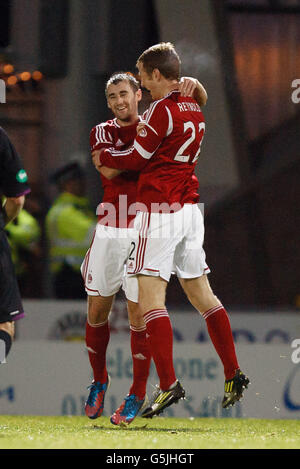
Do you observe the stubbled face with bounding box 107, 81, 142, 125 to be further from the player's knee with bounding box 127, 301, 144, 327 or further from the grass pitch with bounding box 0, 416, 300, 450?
the grass pitch with bounding box 0, 416, 300, 450

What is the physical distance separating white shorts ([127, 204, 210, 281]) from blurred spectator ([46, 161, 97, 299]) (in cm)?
397

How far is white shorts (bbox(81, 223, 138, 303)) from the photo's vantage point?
209 inches

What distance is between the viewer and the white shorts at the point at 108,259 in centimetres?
530

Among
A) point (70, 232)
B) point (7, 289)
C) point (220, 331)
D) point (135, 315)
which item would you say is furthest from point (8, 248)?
point (70, 232)

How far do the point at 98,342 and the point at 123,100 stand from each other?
4.35 ft

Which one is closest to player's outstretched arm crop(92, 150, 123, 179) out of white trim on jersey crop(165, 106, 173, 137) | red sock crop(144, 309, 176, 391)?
white trim on jersey crop(165, 106, 173, 137)

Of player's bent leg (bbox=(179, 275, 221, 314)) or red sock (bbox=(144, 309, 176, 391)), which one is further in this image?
player's bent leg (bbox=(179, 275, 221, 314))

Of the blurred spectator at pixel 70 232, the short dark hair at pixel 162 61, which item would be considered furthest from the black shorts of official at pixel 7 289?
the blurred spectator at pixel 70 232

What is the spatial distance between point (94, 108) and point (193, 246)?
5.14m

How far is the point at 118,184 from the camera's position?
5.34 meters

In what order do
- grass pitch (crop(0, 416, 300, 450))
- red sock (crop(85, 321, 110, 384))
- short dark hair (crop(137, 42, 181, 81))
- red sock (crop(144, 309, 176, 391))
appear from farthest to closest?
1. red sock (crop(85, 321, 110, 384))
2. short dark hair (crop(137, 42, 181, 81))
3. red sock (crop(144, 309, 176, 391))
4. grass pitch (crop(0, 416, 300, 450))

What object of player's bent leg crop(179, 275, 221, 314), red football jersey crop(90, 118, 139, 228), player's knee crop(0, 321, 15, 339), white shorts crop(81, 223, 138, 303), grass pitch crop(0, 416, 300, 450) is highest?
red football jersey crop(90, 118, 139, 228)

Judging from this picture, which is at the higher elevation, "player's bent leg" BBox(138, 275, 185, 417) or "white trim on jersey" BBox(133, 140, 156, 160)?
"white trim on jersey" BBox(133, 140, 156, 160)

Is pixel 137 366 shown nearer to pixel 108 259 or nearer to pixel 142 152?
pixel 108 259
